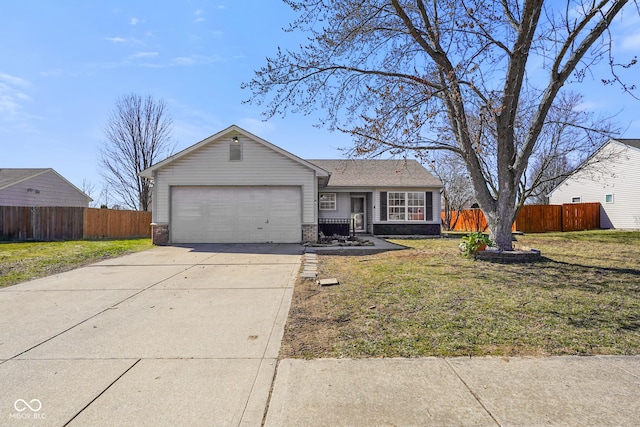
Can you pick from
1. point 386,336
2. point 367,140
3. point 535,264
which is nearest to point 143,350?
point 386,336

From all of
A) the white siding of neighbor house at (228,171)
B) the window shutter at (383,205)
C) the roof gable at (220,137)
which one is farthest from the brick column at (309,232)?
the window shutter at (383,205)

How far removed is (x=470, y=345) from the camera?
3.53 meters

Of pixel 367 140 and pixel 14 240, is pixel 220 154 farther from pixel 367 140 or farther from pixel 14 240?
pixel 14 240

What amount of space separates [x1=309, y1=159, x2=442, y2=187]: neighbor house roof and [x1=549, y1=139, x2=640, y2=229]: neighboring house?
9316 mm

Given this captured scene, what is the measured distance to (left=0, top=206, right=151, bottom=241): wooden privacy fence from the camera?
59.6 ft

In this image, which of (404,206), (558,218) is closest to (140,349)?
(404,206)

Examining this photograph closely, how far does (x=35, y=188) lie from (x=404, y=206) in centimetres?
2701

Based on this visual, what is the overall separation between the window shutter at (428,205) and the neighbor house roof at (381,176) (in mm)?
652

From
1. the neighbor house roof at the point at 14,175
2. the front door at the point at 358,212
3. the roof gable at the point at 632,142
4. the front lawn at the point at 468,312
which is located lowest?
the front lawn at the point at 468,312

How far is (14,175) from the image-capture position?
23.9 m

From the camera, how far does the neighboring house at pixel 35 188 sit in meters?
22.6

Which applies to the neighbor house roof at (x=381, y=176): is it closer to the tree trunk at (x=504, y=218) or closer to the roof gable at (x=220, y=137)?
the roof gable at (x=220, y=137)

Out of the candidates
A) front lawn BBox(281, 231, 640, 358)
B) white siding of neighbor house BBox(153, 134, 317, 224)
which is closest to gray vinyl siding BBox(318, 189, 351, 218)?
white siding of neighbor house BBox(153, 134, 317, 224)

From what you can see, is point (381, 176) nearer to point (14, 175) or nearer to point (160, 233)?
point (160, 233)
